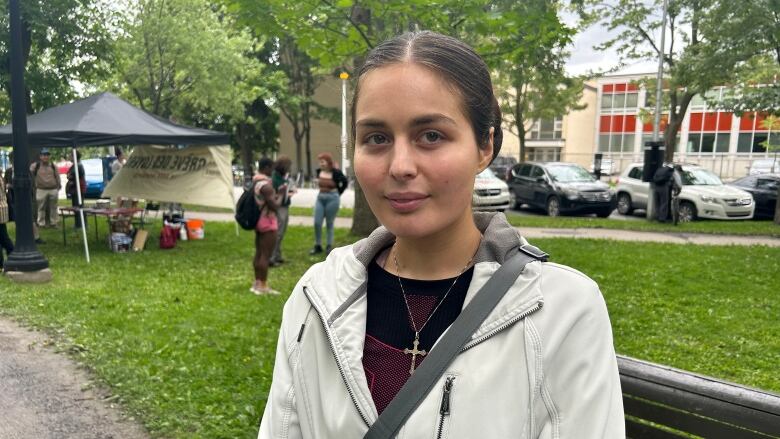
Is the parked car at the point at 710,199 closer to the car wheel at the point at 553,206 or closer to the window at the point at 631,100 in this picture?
the car wheel at the point at 553,206

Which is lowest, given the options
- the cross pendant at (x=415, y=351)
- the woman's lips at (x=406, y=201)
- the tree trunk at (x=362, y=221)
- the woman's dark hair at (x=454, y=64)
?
the tree trunk at (x=362, y=221)

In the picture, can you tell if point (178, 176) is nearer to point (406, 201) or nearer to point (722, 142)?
point (406, 201)

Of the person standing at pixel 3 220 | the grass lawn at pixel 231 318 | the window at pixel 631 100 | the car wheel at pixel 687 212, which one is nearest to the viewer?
the grass lawn at pixel 231 318

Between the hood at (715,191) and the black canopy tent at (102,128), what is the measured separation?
451 inches

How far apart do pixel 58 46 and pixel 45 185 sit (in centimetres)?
314

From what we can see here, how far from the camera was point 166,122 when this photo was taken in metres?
11.6

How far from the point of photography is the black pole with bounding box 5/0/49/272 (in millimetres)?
7852

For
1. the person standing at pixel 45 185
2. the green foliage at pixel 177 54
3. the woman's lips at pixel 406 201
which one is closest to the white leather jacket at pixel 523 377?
the woman's lips at pixel 406 201

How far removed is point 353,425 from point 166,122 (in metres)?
11.3

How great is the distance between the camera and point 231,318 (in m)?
6.10

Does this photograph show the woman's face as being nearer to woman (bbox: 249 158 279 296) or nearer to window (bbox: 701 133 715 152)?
woman (bbox: 249 158 279 296)

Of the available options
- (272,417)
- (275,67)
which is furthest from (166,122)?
(275,67)

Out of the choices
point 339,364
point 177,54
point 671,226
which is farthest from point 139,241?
point 671,226

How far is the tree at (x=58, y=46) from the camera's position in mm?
12562
